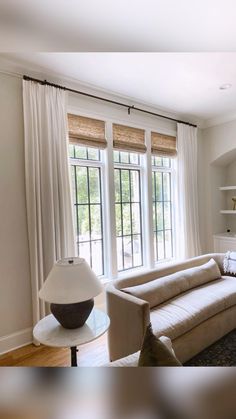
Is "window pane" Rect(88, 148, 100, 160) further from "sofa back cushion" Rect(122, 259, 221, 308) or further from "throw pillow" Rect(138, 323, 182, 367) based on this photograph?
"throw pillow" Rect(138, 323, 182, 367)

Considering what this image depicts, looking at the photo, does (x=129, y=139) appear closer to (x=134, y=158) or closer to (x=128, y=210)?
(x=134, y=158)

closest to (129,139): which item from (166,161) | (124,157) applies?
(124,157)

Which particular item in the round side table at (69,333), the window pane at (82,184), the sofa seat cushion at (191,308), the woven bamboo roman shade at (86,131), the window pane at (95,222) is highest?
the woven bamboo roman shade at (86,131)

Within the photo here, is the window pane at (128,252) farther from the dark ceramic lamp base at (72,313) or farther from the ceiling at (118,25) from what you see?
the ceiling at (118,25)

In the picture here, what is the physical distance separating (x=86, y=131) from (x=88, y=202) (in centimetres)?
93

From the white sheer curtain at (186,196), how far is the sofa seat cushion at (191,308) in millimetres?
1414

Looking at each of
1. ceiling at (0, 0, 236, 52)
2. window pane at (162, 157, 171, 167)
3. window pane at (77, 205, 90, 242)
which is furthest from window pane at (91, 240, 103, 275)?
ceiling at (0, 0, 236, 52)

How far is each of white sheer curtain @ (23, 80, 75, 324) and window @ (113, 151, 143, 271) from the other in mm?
1001

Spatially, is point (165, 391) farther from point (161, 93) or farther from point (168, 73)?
point (161, 93)

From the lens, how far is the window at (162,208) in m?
4.29

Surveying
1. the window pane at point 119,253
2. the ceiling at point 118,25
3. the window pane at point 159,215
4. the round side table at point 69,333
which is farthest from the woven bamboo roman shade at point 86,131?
the round side table at point 69,333

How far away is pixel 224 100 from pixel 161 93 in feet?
3.55

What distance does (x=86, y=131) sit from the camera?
3248 millimetres

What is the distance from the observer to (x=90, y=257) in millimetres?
3465
